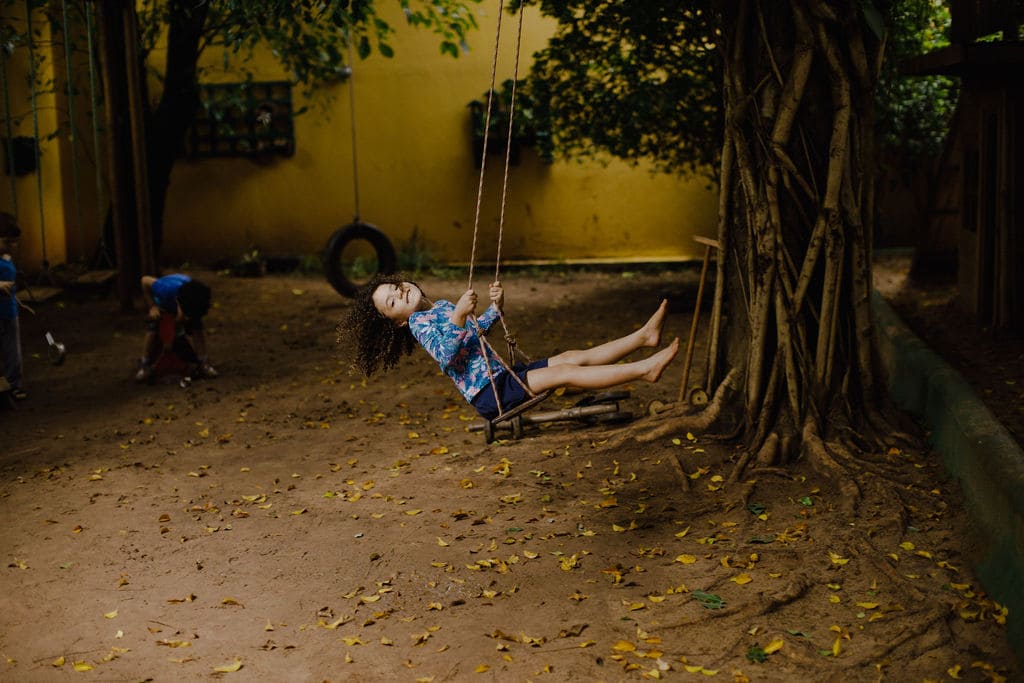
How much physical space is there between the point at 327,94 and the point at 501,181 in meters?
2.52

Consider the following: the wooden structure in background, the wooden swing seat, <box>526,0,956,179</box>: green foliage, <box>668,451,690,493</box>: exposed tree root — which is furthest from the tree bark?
<box>526,0,956,179</box>: green foliage

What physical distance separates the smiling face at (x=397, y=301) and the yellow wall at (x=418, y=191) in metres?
8.24

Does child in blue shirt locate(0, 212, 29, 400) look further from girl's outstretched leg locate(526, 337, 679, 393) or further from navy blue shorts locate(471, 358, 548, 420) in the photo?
girl's outstretched leg locate(526, 337, 679, 393)

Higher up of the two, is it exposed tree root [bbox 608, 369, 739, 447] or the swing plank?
the swing plank

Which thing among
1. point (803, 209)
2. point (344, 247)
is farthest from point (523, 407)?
point (344, 247)

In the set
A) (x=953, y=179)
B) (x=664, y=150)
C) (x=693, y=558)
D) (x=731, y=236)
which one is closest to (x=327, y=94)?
(x=664, y=150)

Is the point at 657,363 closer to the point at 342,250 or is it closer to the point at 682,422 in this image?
the point at 682,422

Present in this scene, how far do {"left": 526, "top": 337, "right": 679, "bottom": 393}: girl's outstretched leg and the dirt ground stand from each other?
46cm

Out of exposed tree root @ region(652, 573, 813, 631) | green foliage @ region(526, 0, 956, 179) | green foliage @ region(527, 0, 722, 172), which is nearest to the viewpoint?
exposed tree root @ region(652, 573, 813, 631)

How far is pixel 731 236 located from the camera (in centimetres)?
566

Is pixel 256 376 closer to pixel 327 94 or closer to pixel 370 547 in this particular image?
pixel 370 547

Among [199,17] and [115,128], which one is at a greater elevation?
Answer: [199,17]

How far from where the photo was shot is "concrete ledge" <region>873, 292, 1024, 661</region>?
3.86 meters

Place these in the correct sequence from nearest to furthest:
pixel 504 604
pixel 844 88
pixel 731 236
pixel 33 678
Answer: pixel 33 678
pixel 504 604
pixel 844 88
pixel 731 236
